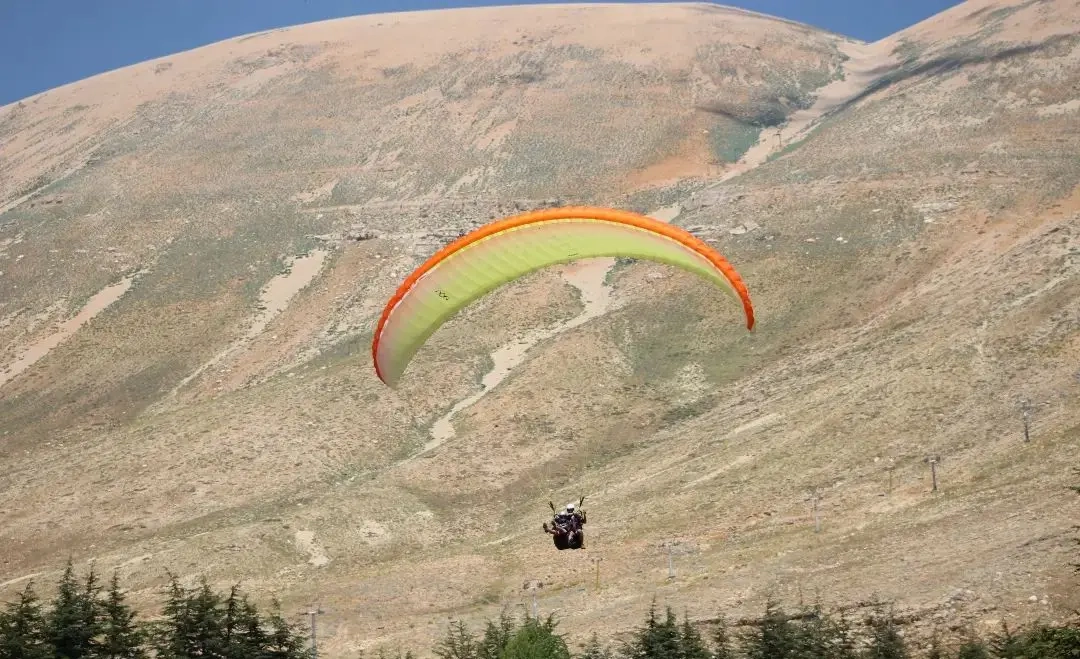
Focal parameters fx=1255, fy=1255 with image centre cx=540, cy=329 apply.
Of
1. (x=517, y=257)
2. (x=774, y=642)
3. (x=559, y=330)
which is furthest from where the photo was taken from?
(x=559, y=330)

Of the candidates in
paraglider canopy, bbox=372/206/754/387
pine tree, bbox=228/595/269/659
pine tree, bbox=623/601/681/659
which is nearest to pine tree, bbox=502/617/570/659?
pine tree, bbox=623/601/681/659

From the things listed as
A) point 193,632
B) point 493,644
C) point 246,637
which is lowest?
point 493,644

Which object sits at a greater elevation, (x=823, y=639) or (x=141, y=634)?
(x=141, y=634)

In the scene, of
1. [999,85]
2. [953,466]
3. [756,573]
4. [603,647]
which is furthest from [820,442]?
[999,85]

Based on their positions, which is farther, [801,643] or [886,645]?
[801,643]

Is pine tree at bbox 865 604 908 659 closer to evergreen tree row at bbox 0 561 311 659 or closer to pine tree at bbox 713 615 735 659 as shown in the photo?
pine tree at bbox 713 615 735 659

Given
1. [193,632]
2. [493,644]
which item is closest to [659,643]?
[493,644]

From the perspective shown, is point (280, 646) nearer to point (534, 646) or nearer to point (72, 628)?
point (72, 628)

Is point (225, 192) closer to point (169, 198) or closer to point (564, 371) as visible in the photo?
point (169, 198)
